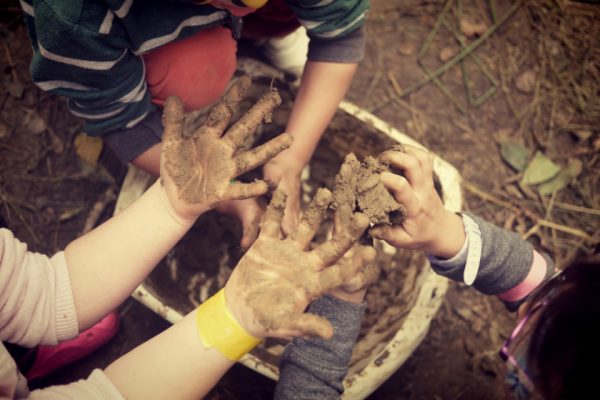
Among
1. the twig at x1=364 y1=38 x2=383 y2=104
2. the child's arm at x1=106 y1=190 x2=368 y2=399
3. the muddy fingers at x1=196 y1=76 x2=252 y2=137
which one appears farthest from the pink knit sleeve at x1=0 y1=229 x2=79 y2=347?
the twig at x1=364 y1=38 x2=383 y2=104

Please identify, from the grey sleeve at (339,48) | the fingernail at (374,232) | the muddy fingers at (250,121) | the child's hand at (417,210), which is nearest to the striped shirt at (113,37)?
the grey sleeve at (339,48)

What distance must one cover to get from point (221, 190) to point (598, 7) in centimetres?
166

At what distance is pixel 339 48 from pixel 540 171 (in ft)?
2.88

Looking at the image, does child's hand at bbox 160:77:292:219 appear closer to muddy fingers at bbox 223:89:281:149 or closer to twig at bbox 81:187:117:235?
muddy fingers at bbox 223:89:281:149

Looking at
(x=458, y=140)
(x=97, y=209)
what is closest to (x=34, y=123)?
(x=97, y=209)

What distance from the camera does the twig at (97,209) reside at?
1.35m

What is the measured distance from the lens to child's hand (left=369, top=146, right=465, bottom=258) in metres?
0.78

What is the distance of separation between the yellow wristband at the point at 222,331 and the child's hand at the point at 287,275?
0.01 m

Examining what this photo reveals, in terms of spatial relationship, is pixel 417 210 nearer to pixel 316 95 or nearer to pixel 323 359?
pixel 323 359

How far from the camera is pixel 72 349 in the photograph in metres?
1.23

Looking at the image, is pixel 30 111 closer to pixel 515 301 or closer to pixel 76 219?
pixel 76 219

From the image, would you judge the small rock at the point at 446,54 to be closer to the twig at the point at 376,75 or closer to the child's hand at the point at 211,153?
the twig at the point at 376,75

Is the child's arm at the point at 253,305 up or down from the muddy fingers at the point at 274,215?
down

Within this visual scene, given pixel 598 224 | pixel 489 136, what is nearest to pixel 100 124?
pixel 489 136
